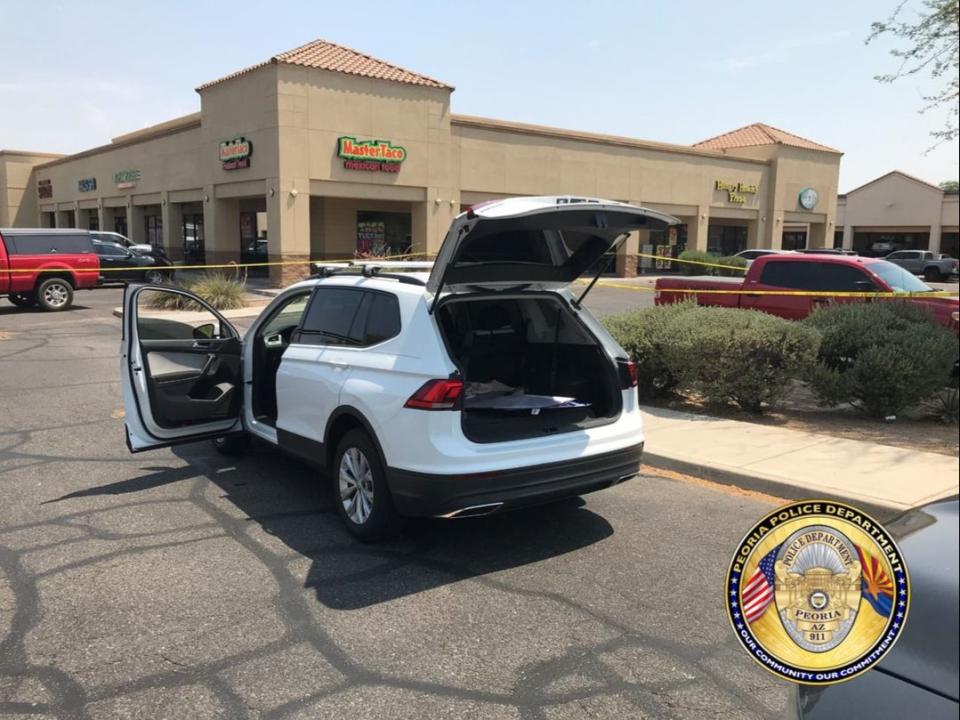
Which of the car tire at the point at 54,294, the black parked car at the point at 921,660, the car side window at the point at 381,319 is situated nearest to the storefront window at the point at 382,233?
the car tire at the point at 54,294

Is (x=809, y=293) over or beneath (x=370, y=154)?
beneath

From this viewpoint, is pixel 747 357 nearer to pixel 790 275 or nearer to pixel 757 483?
pixel 757 483

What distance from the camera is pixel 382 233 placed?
108 ft

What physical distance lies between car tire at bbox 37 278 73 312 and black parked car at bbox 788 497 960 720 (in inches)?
867

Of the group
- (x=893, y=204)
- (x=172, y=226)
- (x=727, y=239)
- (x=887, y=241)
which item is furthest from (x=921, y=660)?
(x=887, y=241)

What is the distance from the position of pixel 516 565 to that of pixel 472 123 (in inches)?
1083

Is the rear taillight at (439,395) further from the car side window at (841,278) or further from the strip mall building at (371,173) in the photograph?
the strip mall building at (371,173)

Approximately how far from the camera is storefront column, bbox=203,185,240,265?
3039cm

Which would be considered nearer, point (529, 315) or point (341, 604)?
point (341, 604)

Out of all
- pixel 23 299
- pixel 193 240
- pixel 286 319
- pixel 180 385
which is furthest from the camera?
pixel 193 240

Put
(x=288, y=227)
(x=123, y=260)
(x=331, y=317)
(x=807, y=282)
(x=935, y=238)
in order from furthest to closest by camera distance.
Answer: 1. (x=935, y=238)
2. (x=123, y=260)
3. (x=288, y=227)
4. (x=807, y=282)
5. (x=331, y=317)

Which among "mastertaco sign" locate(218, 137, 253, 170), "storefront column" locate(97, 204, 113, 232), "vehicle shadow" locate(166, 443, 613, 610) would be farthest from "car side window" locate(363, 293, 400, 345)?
"storefront column" locate(97, 204, 113, 232)

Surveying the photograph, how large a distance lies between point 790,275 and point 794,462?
6912 mm

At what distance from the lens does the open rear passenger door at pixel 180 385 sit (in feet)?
19.9
